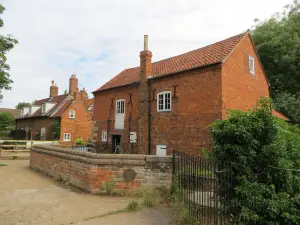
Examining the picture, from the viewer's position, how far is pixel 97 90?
931 inches

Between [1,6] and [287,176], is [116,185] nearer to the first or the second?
[287,176]

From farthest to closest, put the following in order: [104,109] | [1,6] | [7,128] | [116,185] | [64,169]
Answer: [7,128]
[104,109]
[1,6]
[64,169]
[116,185]

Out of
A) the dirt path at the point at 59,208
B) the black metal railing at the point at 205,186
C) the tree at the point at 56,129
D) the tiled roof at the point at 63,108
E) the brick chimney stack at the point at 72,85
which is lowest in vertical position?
the dirt path at the point at 59,208

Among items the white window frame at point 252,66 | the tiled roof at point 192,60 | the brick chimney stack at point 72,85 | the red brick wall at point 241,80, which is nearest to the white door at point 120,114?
the tiled roof at point 192,60

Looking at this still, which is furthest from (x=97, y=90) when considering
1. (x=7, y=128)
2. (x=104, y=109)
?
(x=7, y=128)

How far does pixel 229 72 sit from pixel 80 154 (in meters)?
9.72

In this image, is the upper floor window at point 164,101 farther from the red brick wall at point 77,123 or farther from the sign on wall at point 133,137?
the red brick wall at point 77,123

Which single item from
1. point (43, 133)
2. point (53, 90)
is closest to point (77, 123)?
point (43, 133)

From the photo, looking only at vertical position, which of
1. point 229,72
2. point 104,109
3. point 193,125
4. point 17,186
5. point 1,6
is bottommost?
point 17,186

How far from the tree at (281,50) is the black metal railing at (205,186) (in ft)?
68.0

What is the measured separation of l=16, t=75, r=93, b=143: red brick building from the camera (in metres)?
33.5

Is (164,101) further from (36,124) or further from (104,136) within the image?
(36,124)

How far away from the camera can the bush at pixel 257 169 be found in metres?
5.26

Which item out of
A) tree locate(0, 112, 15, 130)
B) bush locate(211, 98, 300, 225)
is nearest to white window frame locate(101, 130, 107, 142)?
bush locate(211, 98, 300, 225)
